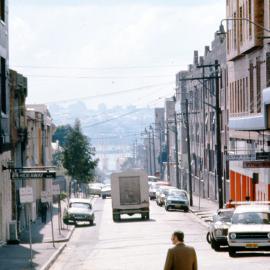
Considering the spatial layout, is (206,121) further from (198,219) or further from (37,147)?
(198,219)

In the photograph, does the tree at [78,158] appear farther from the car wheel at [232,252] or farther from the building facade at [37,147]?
the car wheel at [232,252]

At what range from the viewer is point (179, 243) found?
18.9 m

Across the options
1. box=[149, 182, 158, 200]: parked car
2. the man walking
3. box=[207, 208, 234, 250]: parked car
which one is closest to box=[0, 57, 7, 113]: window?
box=[207, 208, 234, 250]: parked car

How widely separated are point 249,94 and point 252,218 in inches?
1329

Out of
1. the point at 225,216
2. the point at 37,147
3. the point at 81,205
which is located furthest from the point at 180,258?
the point at 37,147

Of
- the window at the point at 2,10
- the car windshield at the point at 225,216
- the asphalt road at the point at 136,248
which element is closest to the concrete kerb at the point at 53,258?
the asphalt road at the point at 136,248

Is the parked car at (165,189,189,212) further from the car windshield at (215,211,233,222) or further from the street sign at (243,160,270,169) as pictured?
the car windshield at (215,211,233,222)

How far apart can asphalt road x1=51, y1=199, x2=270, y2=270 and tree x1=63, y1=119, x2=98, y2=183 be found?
60.0 metres

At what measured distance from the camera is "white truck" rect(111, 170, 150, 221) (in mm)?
68125

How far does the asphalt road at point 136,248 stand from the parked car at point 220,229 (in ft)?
1.31

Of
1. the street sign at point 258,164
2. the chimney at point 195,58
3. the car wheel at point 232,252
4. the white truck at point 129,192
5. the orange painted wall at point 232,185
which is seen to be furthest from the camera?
the chimney at point 195,58

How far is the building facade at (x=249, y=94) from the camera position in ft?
193

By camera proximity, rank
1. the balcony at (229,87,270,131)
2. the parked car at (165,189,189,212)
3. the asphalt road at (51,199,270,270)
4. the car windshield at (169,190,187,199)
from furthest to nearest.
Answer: the car windshield at (169,190,187,199) → the parked car at (165,189,189,212) → the balcony at (229,87,270,131) → the asphalt road at (51,199,270,270)

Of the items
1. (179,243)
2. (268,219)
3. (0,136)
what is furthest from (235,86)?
(179,243)
